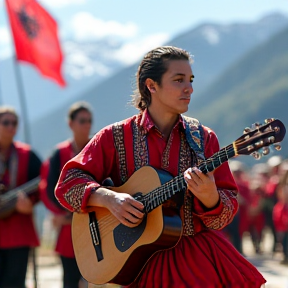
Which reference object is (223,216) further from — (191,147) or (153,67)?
(153,67)

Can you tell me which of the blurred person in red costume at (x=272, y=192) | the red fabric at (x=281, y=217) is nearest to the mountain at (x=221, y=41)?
the blurred person in red costume at (x=272, y=192)

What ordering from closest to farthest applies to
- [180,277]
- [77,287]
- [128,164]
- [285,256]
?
[180,277] → [128,164] → [77,287] → [285,256]

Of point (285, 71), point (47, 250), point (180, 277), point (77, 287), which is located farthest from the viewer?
point (285, 71)

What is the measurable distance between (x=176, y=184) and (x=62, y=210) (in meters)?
3.21

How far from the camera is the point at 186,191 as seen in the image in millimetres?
A: 3744

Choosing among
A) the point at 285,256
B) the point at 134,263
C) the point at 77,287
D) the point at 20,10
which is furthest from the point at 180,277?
the point at 20,10

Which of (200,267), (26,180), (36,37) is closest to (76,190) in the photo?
(200,267)

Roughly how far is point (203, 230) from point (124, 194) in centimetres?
43

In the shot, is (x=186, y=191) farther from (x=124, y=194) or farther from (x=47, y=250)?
(x=47, y=250)

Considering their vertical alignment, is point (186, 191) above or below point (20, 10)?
below

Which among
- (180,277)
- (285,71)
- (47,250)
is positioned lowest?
(180,277)

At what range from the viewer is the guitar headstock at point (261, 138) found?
3.34m

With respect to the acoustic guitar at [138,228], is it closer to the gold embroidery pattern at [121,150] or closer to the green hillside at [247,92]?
the gold embroidery pattern at [121,150]

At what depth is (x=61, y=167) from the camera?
665 cm
